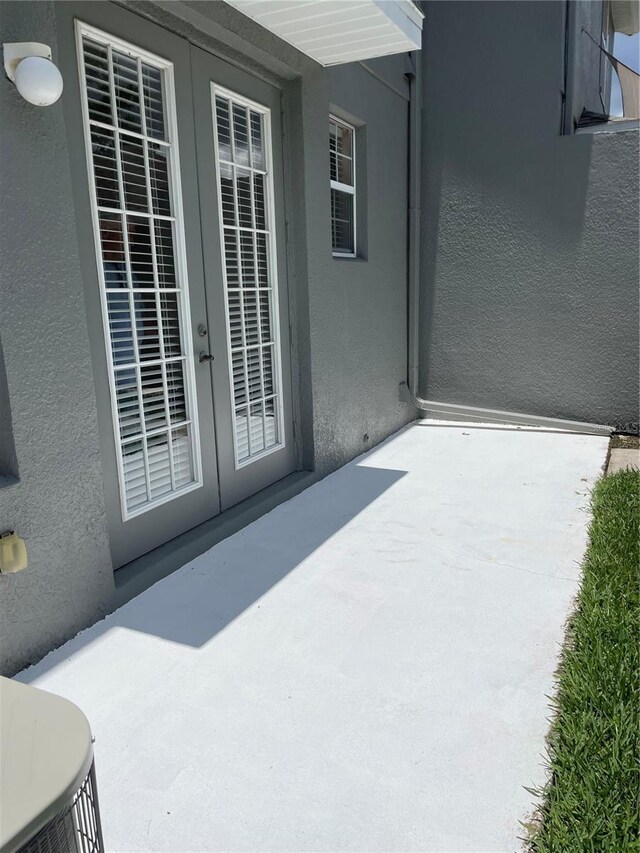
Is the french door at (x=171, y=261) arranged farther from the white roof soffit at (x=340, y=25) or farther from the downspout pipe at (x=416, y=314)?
the downspout pipe at (x=416, y=314)

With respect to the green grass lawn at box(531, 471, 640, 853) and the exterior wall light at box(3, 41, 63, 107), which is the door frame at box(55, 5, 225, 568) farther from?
the green grass lawn at box(531, 471, 640, 853)

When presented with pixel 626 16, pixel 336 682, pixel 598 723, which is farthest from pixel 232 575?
pixel 626 16

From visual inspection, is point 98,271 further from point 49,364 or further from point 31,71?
point 31,71

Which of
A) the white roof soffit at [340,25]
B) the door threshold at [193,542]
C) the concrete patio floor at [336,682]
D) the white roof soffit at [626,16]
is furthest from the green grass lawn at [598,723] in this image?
the white roof soffit at [626,16]

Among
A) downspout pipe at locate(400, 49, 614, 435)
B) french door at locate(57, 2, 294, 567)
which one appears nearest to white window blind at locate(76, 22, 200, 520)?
french door at locate(57, 2, 294, 567)

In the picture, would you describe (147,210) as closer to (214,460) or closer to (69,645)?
(214,460)

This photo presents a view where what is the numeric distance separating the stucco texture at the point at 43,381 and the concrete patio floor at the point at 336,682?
0.27m

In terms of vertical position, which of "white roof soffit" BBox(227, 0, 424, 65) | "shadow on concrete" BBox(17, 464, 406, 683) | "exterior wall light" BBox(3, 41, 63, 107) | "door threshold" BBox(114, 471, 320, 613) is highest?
"white roof soffit" BBox(227, 0, 424, 65)

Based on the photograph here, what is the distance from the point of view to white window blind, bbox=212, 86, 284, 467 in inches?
156

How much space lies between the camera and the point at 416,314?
689cm

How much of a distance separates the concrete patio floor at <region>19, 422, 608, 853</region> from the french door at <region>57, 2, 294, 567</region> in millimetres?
522

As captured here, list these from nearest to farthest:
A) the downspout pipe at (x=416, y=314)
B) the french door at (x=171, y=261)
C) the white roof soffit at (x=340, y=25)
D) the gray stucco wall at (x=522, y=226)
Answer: the french door at (x=171, y=261), the white roof soffit at (x=340, y=25), the gray stucco wall at (x=522, y=226), the downspout pipe at (x=416, y=314)

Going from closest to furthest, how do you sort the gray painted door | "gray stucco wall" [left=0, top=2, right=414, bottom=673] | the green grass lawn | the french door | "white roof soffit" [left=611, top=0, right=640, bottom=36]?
the green grass lawn → "gray stucco wall" [left=0, top=2, right=414, bottom=673] → the french door → the gray painted door → "white roof soffit" [left=611, top=0, right=640, bottom=36]

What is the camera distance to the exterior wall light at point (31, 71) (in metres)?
2.38
